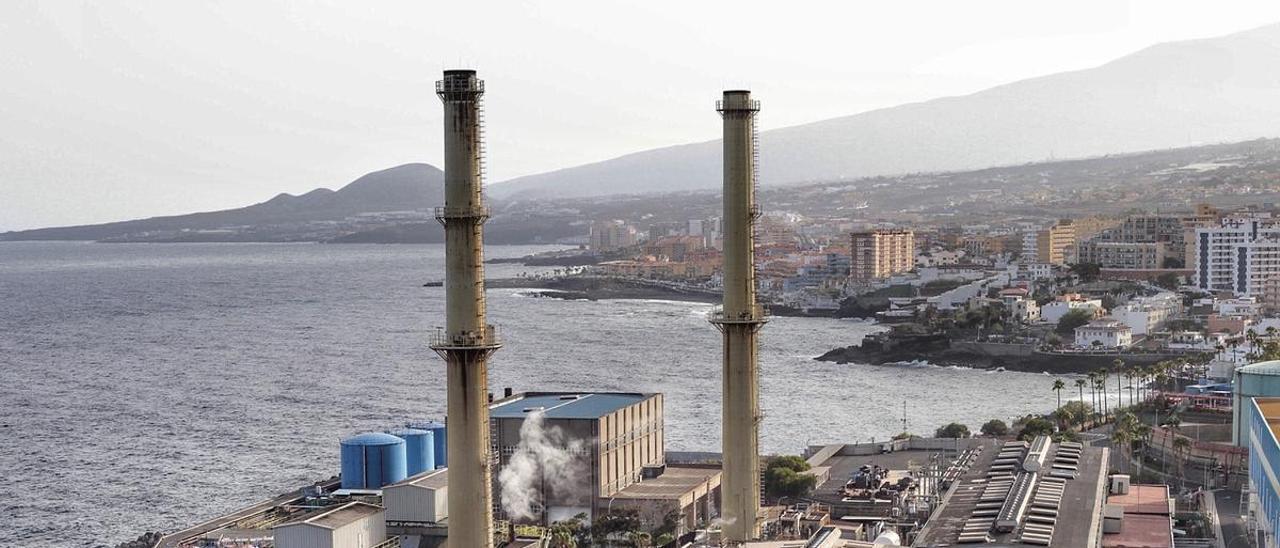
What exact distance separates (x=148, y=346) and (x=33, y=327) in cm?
885

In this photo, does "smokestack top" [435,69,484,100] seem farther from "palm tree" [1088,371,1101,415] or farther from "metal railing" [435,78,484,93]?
"palm tree" [1088,371,1101,415]

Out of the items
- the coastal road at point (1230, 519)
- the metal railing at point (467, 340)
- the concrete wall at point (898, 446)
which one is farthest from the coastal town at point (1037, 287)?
the metal railing at point (467, 340)

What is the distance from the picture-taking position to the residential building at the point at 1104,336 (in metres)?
37.2

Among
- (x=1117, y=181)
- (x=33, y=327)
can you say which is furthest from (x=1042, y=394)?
(x=1117, y=181)

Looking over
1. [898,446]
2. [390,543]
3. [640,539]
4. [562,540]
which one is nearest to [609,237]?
[898,446]

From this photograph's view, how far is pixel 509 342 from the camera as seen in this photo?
44438 mm

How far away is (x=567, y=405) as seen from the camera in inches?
683

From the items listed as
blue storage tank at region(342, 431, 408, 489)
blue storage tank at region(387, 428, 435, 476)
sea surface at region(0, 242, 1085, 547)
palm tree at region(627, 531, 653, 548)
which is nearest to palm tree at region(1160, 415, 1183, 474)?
sea surface at region(0, 242, 1085, 547)

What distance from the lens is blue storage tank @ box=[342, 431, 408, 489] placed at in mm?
15531

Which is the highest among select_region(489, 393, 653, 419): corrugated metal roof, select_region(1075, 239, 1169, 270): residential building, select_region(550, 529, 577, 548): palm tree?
select_region(1075, 239, 1169, 270): residential building

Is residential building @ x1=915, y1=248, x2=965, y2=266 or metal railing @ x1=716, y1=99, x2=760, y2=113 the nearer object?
metal railing @ x1=716, y1=99, x2=760, y2=113

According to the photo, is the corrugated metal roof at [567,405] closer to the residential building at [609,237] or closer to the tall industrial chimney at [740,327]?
the tall industrial chimney at [740,327]

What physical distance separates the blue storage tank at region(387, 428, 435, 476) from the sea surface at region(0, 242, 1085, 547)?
4.68 meters

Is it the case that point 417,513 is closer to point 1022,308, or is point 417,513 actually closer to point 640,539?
point 640,539
